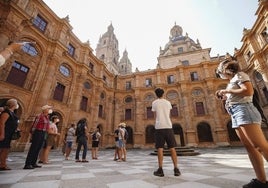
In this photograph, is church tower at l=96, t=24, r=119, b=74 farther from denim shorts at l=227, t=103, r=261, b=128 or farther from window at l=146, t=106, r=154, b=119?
denim shorts at l=227, t=103, r=261, b=128

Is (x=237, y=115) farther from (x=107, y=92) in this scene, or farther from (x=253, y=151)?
(x=107, y=92)

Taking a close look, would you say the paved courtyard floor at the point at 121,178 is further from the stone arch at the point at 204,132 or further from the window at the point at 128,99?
the window at the point at 128,99

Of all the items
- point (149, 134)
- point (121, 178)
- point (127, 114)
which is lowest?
point (121, 178)

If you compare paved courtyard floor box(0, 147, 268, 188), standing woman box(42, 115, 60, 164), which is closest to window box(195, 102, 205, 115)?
paved courtyard floor box(0, 147, 268, 188)

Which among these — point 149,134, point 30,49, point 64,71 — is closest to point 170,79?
point 149,134

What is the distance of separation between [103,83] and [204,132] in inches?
670

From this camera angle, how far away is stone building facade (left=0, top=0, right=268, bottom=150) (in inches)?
464

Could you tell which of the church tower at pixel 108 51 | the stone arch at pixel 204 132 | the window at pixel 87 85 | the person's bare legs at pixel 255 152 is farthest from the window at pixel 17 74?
the church tower at pixel 108 51

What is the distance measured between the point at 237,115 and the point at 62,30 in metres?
19.2

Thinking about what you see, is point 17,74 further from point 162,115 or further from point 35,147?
point 162,115

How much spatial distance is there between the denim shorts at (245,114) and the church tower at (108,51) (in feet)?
126

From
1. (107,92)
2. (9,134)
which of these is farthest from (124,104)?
(9,134)

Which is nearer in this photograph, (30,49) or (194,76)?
(30,49)

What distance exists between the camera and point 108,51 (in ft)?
139
